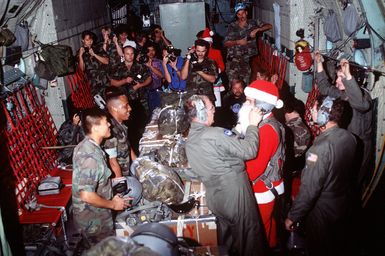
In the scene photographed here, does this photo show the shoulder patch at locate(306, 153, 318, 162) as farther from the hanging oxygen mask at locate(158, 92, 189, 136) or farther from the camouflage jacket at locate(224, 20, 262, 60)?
the camouflage jacket at locate(224, 20, 262, 60)

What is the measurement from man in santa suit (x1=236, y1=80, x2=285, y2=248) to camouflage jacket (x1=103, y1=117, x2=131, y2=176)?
6.16 feet

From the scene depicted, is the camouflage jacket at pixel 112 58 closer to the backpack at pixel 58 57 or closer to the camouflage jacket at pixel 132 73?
the camouflage jacket at pixel 132 73

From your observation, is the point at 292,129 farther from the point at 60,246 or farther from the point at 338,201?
the point at 60,246

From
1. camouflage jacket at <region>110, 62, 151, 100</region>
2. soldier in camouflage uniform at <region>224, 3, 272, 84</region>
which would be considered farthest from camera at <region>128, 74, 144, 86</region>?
soldier in camouflage uniform at <region>224, 3, 272, 84</region>

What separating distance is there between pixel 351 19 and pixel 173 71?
4365 mm

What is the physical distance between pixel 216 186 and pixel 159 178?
2.78ft

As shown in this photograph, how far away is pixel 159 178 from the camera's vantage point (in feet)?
14.7

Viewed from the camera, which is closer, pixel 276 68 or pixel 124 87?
pixel 124 87

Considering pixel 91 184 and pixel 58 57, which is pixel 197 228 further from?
pixel 58 57

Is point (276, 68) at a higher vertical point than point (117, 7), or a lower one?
lower

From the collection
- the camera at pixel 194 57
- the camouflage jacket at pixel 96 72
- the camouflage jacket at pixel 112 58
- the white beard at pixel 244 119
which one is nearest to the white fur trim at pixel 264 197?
the white beard at pixel 244 119

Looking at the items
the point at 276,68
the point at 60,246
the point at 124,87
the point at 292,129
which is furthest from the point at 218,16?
the point at 60,246

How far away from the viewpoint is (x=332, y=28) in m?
6.74

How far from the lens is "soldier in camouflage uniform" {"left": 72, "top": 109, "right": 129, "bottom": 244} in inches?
154
